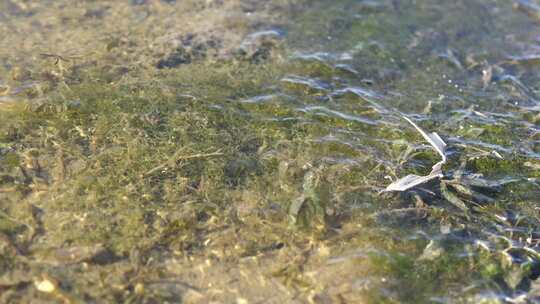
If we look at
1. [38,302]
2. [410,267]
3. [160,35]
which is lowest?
[410,267]

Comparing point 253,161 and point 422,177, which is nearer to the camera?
point 422,177

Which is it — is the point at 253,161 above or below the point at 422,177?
above

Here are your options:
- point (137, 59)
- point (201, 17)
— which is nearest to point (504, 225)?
point (137, 59)

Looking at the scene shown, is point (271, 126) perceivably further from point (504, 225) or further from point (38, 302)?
point (38, 302)

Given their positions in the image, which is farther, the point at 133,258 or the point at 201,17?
the point at 201,17

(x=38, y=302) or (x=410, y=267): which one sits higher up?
(x=38, y=302)

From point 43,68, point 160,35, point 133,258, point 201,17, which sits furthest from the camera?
point 201,17

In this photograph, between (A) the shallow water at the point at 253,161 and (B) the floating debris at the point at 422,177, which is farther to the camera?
(B) the floating debris at the point at 422,177

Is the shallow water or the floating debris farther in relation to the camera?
the floating debris
